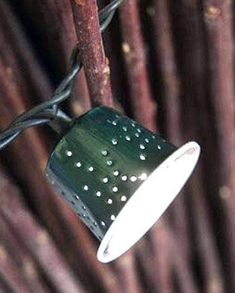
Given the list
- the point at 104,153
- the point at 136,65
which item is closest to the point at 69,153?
the point at 104,153

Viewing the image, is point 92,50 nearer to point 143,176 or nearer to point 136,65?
point 143,176

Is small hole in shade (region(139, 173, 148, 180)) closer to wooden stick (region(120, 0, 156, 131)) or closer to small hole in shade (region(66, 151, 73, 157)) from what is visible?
small hole in shade (region(66, 151, 73, 157))

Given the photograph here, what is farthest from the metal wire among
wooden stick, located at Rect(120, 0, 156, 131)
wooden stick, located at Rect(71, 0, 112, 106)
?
wooden stick, located at Rect(120, 0, 156, 131)

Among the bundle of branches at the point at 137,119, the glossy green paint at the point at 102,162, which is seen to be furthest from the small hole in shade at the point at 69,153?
the bundle of branches at the point at 137,119

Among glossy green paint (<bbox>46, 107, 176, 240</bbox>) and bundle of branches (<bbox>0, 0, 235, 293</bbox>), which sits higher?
glossy green paint (<bbox>46, 107, 176, 240</bbox>)

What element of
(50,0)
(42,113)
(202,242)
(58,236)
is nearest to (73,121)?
(42,113)

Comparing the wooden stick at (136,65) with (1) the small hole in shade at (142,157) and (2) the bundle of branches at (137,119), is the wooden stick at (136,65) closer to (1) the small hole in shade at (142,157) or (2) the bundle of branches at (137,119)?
(2) the bundle of branches at (137,119)

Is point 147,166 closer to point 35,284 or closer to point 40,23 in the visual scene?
point 40,23
